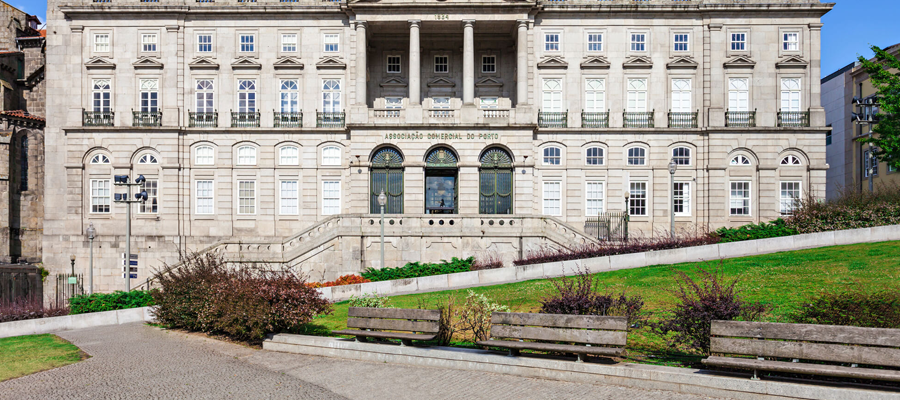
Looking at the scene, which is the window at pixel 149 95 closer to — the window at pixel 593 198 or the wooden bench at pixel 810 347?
the window at pixel 593 198

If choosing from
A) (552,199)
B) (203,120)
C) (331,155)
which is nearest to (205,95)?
(203,120)

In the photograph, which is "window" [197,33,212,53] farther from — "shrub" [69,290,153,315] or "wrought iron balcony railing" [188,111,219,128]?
"shrub" [69,290,153,315]

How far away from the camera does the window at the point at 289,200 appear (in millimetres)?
37219

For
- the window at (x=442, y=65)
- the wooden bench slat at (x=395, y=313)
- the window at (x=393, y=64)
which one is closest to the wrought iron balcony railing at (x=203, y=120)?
the window at (x=393, y=64)

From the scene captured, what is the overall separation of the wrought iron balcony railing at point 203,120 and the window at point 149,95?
98.3 inches

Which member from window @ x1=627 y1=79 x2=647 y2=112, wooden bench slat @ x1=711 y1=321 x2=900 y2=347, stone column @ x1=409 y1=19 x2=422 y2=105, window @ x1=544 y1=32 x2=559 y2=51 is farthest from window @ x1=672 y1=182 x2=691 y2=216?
wooden bench slat @ x1=711 y1=321 x2=900 y2=347

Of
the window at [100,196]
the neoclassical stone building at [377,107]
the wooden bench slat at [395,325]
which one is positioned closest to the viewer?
the wooden bench slat at [395,325]

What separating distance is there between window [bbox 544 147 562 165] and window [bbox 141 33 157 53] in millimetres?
27001

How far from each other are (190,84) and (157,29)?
13.9 feet

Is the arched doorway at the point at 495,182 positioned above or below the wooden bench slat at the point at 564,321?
above

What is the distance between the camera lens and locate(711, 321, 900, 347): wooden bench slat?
26.0 ft

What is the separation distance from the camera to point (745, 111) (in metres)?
36.7

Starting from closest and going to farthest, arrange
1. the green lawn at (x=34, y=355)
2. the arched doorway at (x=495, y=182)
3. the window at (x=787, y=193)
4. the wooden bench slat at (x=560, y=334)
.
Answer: the wooden bench slat at (x=560, y=334) → the green lawn at (x=34, y=355) → the arched doorway at (x=495, y=182) → the window at (x=787, y=193)

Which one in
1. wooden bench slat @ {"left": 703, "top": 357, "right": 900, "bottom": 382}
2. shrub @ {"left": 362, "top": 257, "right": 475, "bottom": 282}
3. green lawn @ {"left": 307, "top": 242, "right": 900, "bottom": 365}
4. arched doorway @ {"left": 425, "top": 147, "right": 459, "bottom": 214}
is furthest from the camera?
arched doorway @ {"left": 425, "top": 147, "right": 459, "bottom": 214}
